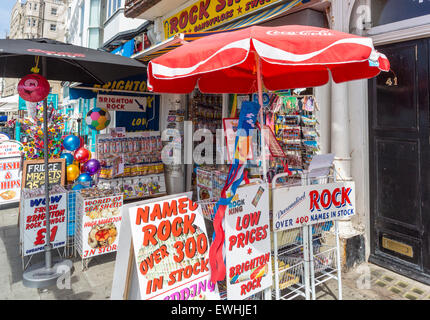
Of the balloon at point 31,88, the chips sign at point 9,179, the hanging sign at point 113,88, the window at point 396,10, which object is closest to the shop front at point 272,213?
the window at point 396,10

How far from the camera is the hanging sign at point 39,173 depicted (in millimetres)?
5100

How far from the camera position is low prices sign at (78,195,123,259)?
4.05 meters

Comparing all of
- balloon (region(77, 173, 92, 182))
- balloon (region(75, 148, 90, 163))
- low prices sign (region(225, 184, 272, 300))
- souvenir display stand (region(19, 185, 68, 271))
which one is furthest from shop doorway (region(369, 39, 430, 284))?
balloon (region(75, 148, 90, 163))

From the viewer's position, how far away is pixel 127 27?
11602 millimetres

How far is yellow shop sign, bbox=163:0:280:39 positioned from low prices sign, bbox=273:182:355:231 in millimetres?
3356

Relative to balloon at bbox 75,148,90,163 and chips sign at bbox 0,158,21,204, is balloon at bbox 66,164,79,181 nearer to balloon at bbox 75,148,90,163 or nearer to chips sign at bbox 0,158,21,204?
balloon at bbox 75,148,90,163

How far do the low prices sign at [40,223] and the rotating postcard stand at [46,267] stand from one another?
0.27 metres

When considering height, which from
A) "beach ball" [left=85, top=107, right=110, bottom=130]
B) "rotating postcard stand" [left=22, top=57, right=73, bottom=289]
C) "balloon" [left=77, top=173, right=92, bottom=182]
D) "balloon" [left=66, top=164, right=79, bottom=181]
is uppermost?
"beach ball" [left=85, top=107, right=110, bottom=130]

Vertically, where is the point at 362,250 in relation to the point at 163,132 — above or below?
below

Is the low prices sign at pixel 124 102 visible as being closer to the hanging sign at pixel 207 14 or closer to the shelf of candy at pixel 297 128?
the hanging sign at pixel 207 14
